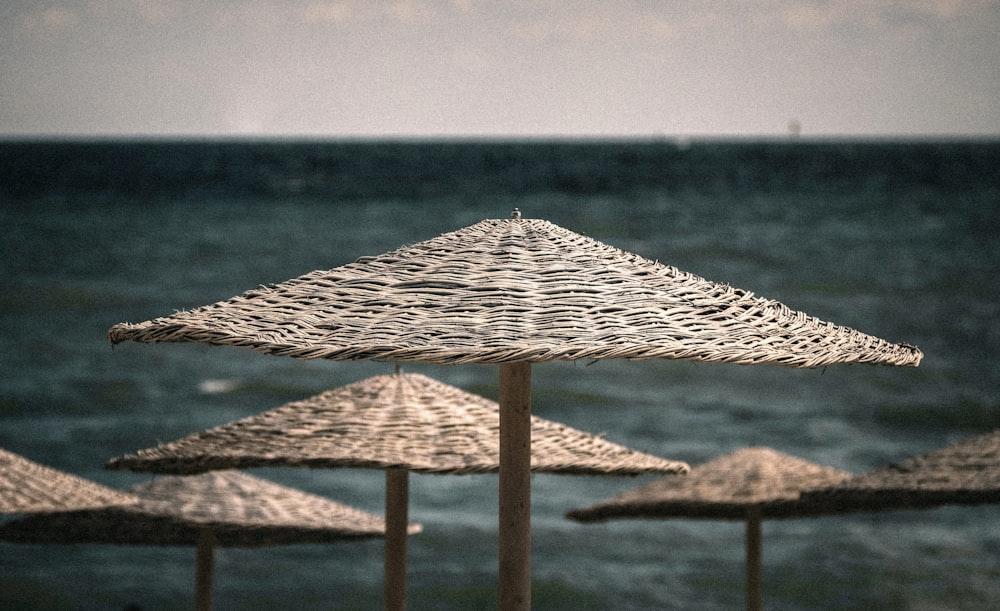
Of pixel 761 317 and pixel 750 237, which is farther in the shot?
pixel 750 237

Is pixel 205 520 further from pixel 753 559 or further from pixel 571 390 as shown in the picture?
pixel 571 390

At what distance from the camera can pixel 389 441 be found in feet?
14.1

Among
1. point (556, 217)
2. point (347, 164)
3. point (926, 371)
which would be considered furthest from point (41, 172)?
point (926, 371)

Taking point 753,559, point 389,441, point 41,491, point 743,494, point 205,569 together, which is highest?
point 389,441

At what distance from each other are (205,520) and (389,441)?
50.2 inches

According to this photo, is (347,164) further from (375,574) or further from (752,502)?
(752,502)

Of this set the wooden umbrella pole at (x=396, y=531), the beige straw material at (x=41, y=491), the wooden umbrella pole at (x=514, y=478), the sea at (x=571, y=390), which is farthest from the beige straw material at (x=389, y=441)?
the sea at (x=571, y=390)

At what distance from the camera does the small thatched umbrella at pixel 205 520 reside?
17.3 ft

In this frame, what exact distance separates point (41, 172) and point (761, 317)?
179 feet

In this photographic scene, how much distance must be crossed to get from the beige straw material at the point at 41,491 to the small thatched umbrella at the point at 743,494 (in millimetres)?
2352

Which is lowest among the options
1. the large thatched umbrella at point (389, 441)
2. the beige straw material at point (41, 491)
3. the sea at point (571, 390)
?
the sea at point (571, 390)

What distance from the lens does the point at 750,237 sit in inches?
1310

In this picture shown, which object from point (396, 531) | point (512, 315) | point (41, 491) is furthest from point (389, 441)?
point (512, 315)

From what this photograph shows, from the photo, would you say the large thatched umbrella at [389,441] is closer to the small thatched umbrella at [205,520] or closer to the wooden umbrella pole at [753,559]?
the small thatched umbrella at [205,520]
